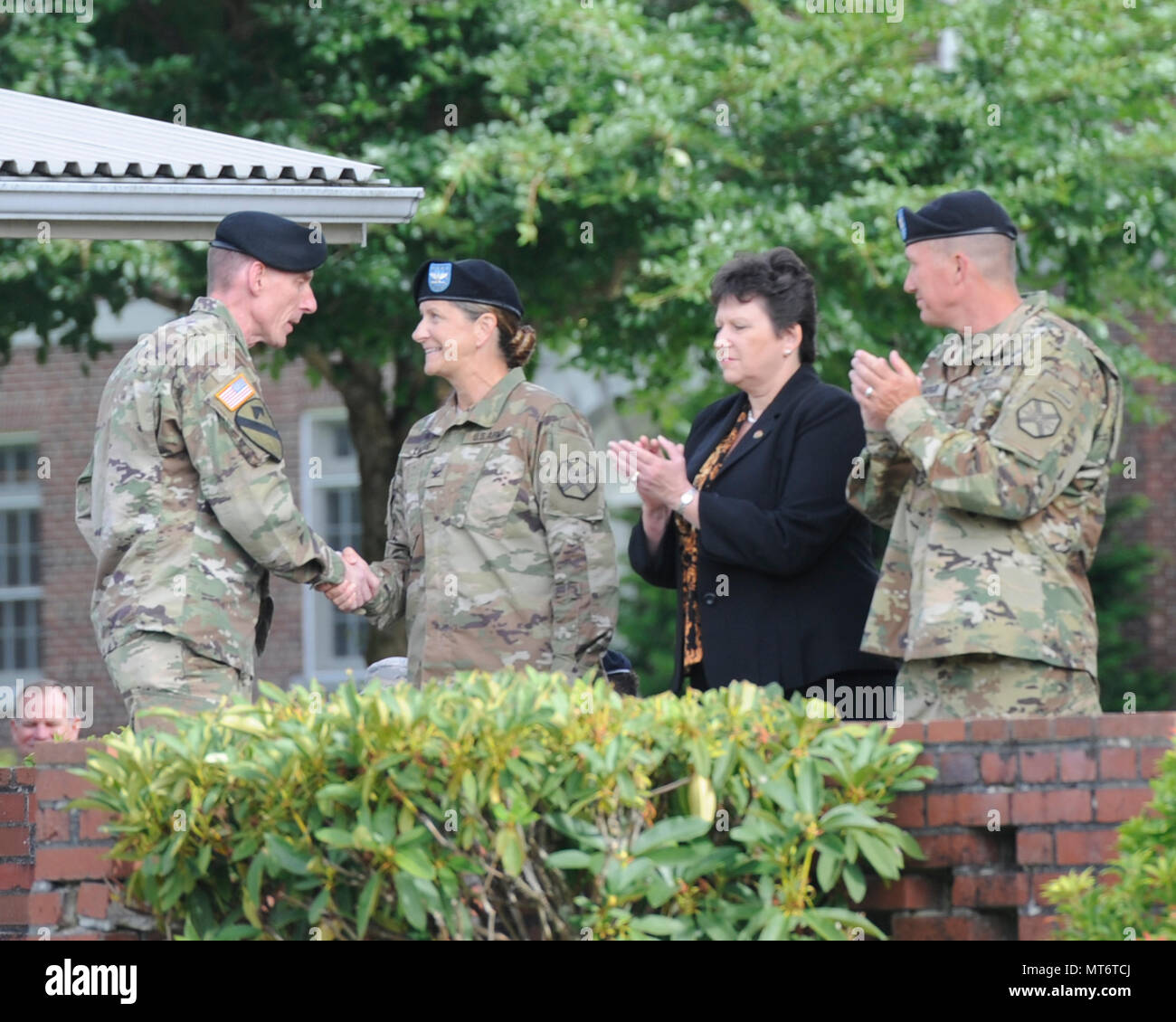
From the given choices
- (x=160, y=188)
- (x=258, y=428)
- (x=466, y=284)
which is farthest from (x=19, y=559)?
(x=258, y=428)

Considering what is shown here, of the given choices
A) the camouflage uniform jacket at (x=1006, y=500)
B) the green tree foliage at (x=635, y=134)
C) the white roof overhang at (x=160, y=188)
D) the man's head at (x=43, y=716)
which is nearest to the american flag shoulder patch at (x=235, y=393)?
the white roof overhang at (x=160, y=188)

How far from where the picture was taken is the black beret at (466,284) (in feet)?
18.4

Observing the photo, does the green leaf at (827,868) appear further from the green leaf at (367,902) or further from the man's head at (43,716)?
the man's head at (43,716)

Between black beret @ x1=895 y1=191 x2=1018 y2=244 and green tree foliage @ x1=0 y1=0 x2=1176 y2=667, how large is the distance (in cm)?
499

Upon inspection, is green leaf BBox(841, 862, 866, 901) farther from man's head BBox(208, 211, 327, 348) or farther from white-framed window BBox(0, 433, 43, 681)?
white-framed window BBox(0, 433, 43, 681)

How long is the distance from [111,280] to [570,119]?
2.81 m

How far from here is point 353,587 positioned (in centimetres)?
536

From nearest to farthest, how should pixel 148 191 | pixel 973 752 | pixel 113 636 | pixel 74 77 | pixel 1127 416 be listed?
pixel 973 752 → pixel 113 636 → pixel 148 191 → pixel 74 77 → pixel 1127 416

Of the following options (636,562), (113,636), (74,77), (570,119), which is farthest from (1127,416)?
(113,636)

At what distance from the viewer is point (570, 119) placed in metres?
10.8

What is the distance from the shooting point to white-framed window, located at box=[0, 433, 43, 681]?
1900 centimetres

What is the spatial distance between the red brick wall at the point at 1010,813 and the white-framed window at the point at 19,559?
630 inches

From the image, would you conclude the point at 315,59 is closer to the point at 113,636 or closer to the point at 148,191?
the point at 148,191

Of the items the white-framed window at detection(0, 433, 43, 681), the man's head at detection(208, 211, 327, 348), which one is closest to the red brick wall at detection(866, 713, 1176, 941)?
the man's head at detection(208, 211, 327, 348)
